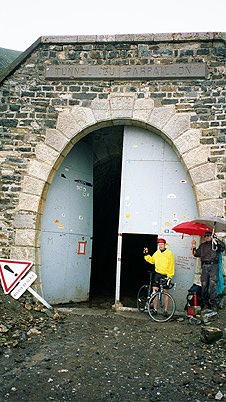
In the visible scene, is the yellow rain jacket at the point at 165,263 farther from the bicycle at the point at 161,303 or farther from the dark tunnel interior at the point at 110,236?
the dark tunnel interior at the point at 110,236

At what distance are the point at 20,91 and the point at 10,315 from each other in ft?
13.5

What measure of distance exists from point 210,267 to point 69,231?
3.05 metres

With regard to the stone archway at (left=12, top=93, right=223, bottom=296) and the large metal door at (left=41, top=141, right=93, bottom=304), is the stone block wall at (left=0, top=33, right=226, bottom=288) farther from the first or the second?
the large metal door at (left=41, top=141, right=93, bottom=304)

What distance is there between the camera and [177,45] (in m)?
7.64

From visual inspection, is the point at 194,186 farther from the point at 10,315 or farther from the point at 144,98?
the point at 10,315

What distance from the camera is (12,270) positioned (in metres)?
7.39

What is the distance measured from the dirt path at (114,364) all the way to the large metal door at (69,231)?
1.59 meters

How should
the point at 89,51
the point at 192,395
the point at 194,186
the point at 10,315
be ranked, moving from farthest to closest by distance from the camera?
the point at 89,51, the point at 194,186, the point at 10,315, the point at 192,395

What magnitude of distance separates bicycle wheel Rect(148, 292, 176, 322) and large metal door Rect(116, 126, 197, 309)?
35 centimetres

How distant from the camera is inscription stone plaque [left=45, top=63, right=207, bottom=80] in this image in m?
7.53

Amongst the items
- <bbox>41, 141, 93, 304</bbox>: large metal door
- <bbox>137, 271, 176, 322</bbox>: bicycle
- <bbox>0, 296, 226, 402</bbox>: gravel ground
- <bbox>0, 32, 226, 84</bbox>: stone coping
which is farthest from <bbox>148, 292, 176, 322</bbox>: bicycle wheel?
<bbox>0, 32, 226, 84</bbox>: stone coping

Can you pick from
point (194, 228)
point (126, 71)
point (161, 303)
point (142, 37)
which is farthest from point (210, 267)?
point (142, 37)

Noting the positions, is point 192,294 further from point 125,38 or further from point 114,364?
point 125,38

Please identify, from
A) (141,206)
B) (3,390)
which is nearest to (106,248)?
(141,206)
